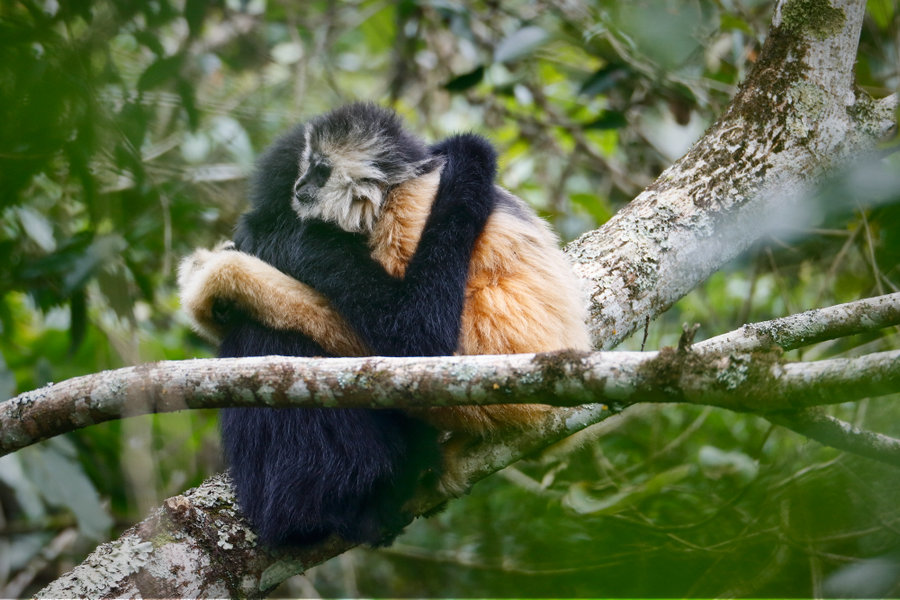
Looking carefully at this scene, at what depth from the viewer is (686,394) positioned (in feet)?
7.34

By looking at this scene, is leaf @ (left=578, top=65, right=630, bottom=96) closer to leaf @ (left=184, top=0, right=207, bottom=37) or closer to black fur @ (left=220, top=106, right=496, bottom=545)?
black fur @ (left=220, top=106, right=496, bottom=545)

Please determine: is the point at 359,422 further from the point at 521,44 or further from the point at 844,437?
the point at 521,44

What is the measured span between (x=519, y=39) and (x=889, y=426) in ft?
13.5

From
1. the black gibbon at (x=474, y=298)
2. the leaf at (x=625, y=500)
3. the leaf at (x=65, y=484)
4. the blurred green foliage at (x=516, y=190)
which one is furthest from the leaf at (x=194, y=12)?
the leaf at (x=625, y=500)

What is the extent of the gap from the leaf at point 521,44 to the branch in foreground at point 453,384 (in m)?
4.36

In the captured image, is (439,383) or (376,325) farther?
(376,325)

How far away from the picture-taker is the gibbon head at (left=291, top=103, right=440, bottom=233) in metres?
4.01

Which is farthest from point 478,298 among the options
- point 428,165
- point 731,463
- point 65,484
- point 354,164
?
point 65,484

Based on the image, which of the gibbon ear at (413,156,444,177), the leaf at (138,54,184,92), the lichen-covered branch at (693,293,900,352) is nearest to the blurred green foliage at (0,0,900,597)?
the leaf at (138,54,184,92)

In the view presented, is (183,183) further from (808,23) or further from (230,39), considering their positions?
(808,23)

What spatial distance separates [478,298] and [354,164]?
43.2 inches

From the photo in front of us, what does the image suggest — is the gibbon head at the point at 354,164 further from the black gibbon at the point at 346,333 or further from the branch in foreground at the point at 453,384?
the branch in foreground at the point at 453,384

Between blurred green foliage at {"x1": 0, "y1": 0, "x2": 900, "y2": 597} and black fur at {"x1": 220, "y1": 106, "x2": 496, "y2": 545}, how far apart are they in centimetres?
50

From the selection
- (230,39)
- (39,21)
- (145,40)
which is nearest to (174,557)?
(39,21)
